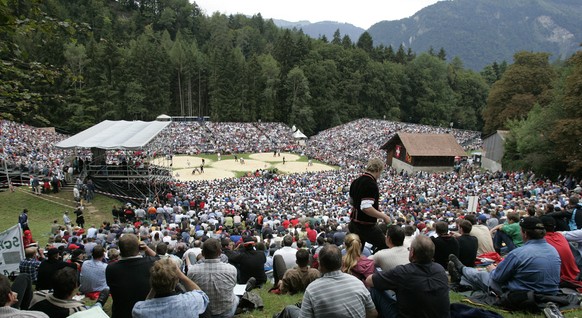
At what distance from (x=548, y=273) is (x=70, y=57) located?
60.0 m

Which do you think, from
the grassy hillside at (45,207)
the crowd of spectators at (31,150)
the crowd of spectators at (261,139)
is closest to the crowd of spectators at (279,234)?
the grassy hillside at (45,207)

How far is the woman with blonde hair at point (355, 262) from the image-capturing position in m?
5.04

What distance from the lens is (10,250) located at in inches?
305

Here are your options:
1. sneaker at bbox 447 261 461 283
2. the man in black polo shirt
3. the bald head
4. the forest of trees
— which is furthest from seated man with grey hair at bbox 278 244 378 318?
the forest of trees

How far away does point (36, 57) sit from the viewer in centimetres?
4934

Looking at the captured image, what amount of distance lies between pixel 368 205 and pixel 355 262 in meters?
0.90

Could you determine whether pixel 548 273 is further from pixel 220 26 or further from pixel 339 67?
pixel 220 26

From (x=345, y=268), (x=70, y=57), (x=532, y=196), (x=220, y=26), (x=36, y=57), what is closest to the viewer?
(x=345, y=268)

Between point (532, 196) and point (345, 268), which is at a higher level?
point (345, 268)

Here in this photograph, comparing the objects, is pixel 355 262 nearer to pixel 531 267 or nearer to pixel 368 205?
pixel 368 205

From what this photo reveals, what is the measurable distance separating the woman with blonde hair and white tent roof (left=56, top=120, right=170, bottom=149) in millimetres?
18179

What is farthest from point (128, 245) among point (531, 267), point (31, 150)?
point (31, 150)

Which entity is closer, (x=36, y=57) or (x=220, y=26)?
(x=36, y=57)

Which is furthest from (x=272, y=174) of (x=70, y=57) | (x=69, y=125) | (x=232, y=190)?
(x=70, y=57)
